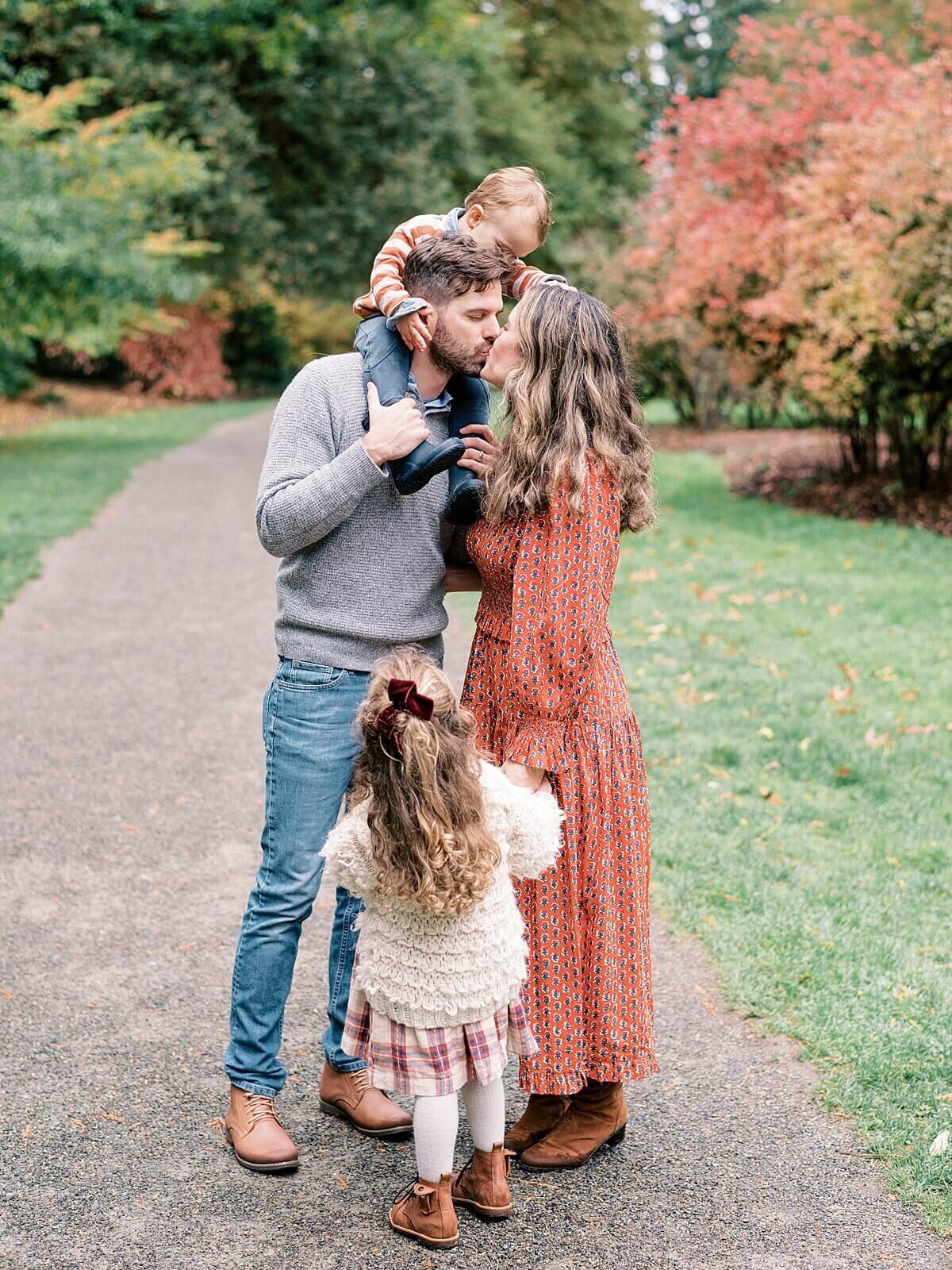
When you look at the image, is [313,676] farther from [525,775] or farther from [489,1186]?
[489,1186]

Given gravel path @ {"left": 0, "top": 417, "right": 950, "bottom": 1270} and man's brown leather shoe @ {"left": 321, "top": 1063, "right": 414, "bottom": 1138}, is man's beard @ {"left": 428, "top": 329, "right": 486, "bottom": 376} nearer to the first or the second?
man's brown leather shoe @ {"left": 321, "top": 1063, "right": 414, "bottom": 1138}

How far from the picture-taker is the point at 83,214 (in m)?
15.8

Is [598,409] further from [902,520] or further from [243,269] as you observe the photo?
[243,269]

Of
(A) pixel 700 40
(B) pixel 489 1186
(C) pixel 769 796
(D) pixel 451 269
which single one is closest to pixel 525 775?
(B) pixel 489 1186

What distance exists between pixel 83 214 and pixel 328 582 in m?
14.7

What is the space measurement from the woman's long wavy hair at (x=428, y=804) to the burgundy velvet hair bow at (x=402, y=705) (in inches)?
0.6

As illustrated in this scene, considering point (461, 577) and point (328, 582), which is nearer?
point (328, 582)

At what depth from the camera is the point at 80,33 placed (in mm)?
19328

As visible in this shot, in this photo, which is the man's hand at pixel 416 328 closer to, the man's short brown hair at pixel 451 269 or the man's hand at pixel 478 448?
the man's short brown hair at pixel 451 269

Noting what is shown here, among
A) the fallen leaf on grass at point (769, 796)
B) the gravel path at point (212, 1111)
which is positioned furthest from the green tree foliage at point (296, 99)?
the fallen leaf on grass at point (769, 796)

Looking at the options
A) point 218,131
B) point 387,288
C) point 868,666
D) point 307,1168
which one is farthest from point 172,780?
point 218,131

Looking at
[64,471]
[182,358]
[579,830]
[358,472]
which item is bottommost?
[64,471]

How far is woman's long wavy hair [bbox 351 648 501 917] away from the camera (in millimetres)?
2445

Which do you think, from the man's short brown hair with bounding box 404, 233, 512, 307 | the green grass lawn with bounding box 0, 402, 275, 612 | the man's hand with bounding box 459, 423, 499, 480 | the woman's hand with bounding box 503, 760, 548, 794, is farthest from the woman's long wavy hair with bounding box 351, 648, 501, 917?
the green grass lawn with bounding box 0, 402, 275, 612
